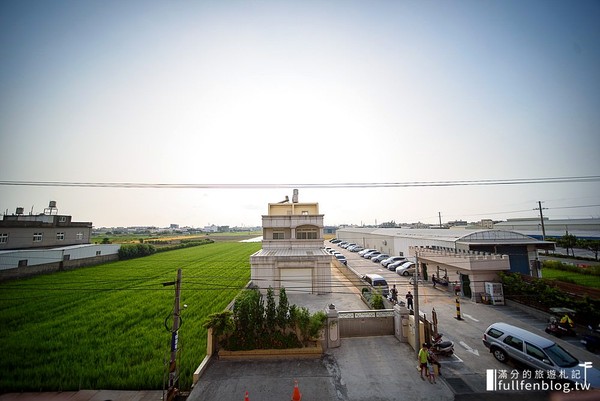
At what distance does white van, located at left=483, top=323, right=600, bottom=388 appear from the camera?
10852 mm

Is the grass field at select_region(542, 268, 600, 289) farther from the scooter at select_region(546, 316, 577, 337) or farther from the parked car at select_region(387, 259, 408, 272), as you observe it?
the parked car at select_region(387, 259, 408, 272)

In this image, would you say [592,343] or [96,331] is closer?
[592,343]

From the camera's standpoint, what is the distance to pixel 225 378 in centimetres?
1246

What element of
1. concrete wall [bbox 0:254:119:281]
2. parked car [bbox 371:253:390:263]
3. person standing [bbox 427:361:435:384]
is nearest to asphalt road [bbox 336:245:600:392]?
person standing [bbox 427:361:435:384]

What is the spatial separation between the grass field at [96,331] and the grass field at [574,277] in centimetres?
3479

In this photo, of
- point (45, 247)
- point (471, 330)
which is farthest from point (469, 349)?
point (45, 247)

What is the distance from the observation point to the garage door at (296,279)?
87.9ft

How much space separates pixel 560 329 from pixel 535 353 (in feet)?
23.2

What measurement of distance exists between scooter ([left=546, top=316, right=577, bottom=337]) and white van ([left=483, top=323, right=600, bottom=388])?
5.64m

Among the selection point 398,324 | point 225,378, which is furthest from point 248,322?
point 398,324

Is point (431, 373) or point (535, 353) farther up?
point (535, 353)

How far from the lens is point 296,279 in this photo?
26.9 meters

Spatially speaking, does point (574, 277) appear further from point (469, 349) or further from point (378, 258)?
point (469, 349)

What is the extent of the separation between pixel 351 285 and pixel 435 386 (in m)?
17.8
